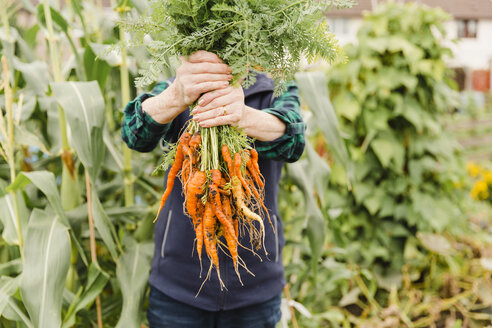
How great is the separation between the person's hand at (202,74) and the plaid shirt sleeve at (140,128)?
0.15m

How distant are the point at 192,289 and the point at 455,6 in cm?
346

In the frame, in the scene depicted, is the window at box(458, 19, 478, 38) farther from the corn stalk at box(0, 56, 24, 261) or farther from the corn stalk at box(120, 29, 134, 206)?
the corn stalk at box(0, 56, 24, 261)

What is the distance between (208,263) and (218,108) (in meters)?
0.44

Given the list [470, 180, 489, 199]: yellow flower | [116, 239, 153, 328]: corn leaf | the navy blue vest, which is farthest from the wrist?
[470, 180, 489, 199]: yellow flower

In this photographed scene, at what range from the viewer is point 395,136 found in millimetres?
2180

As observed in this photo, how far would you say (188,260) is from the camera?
1.02 m

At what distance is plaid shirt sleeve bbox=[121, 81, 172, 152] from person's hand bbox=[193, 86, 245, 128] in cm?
16

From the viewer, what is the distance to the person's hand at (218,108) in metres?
0.75

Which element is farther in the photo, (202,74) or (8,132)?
(8,132)

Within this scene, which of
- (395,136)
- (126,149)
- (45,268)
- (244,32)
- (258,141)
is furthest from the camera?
(395,136)

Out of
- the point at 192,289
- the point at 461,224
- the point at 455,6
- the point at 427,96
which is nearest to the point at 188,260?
the point at 192,289

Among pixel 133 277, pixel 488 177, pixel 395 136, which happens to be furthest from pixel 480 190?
pixel 133 277

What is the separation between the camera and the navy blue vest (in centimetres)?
99

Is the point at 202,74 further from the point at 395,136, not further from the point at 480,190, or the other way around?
the point at 480,190
